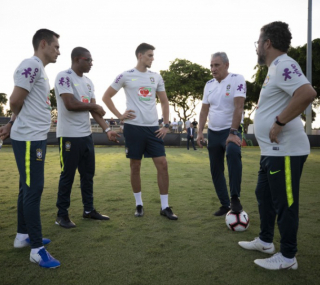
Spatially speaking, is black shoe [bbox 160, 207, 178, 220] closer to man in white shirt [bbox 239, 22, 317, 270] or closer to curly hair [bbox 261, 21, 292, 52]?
man in white shirt [bbox 239, 22, 317, 270]

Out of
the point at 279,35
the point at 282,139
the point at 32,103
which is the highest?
the point at 279,35

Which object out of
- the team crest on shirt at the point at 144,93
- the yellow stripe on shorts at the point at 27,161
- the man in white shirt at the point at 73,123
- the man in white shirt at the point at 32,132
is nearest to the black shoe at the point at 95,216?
the man in white shirt at the point at 73,123

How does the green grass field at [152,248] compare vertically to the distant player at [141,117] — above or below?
below

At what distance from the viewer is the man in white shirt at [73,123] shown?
386 centimetres

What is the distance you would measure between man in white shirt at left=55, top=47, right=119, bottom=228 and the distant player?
425mm

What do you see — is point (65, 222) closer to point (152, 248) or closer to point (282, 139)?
point (152, 248)

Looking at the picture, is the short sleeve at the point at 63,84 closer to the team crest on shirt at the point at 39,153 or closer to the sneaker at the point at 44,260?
the team crest on shirt at the point at 39,153

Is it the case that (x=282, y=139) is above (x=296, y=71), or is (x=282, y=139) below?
below

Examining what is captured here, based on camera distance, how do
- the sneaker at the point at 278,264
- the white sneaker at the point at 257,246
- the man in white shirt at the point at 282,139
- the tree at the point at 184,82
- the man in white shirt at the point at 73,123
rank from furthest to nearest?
the tree at the point at 184,82 < the man in white shirt at the point at 73,123 < the white sneaker at the point at 257,246 < the sneaker at the point at 278,264 < the man in white shirt at the point at 282,139

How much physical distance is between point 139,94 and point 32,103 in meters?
1.93

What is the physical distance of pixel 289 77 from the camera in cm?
244

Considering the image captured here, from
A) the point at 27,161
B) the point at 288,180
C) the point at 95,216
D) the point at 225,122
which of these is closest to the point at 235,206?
the point at 225,122

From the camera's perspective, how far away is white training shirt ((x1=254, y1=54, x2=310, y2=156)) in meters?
2.45

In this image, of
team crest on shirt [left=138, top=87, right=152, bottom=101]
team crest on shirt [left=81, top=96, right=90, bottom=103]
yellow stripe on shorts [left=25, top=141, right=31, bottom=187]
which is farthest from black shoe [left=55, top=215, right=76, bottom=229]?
team crest on shirt [left=138, top=87, right=152, bottom=101]
